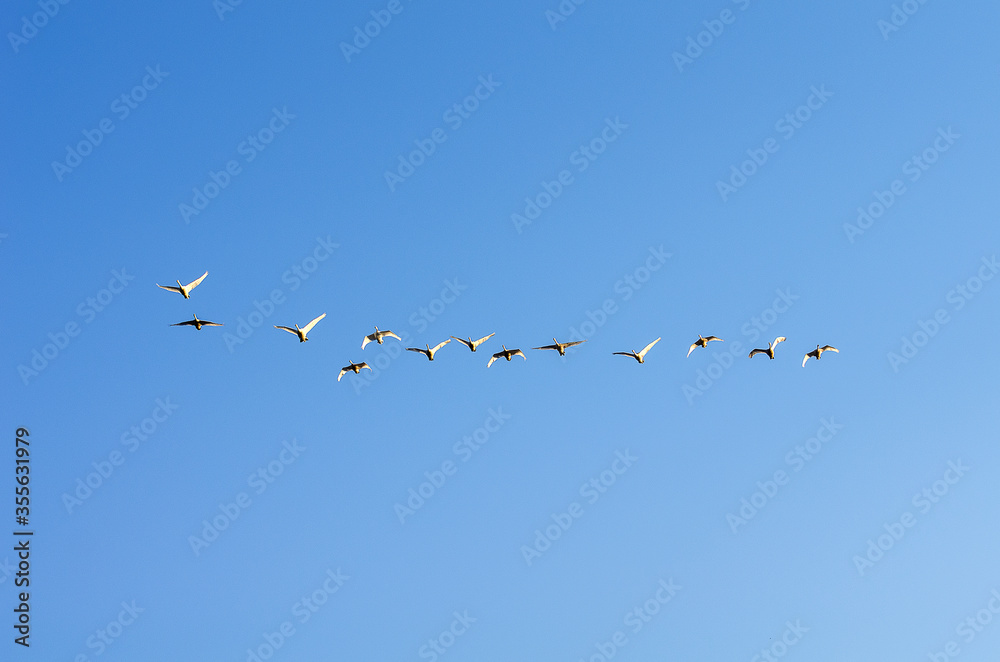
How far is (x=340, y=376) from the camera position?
345 feet

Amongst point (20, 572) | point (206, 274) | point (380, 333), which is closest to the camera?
point (206, 274)

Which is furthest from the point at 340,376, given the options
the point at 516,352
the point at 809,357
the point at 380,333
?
the point at 809,357

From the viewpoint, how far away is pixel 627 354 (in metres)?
103

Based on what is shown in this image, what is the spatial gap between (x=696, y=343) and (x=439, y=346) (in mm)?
22172

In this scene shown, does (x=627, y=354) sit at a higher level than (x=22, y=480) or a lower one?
higher

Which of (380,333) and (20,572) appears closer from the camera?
(20,572)

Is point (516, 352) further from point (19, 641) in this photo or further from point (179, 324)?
point (19, 641)

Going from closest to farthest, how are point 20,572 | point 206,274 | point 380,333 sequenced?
point 206,274, point 20,572, point 380,333

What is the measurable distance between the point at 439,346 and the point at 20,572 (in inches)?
1453

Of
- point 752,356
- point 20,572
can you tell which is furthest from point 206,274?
point 752,356

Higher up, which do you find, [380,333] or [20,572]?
[380,333]

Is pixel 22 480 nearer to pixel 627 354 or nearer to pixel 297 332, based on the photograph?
pixel 297 332

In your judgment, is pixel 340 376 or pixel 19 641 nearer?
pixel 19 641

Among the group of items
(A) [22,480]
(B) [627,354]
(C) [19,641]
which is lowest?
(C) [19,641]
